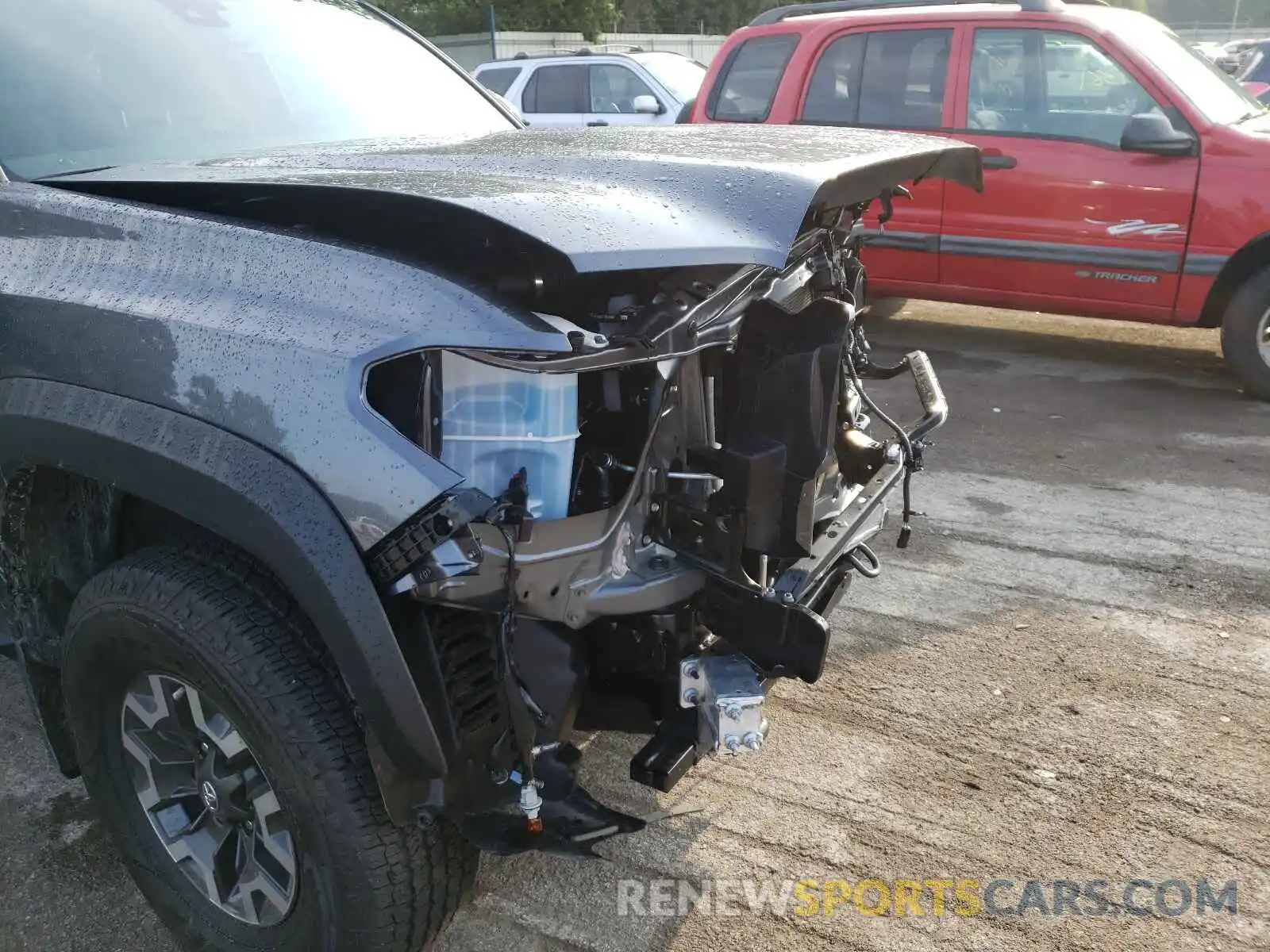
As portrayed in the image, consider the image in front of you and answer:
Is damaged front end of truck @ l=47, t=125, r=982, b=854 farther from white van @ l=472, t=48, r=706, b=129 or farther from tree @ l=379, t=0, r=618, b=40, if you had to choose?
tree @ l=379, t=0, r=618, b=40

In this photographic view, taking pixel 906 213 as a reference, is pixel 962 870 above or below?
below

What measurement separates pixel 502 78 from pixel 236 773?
11368 millimetres

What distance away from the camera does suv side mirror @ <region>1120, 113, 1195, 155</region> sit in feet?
18.9

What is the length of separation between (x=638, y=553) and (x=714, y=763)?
1.17 m

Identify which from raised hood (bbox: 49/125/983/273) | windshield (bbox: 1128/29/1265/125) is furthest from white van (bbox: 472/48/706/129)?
raised hood (bbox: 49/125/983/273)

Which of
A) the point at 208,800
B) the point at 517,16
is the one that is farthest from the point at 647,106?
the point at 517,16

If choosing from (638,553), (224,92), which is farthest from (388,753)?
(224,92)

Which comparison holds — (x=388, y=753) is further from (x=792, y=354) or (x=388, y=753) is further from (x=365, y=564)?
(x=792, y=354)

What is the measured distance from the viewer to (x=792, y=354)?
2076 millimetres

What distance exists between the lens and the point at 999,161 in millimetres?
6285

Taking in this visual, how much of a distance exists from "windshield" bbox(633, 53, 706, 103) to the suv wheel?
392 inches

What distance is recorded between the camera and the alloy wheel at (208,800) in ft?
6.81

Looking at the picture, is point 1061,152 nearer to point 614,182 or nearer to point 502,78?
point 614,182

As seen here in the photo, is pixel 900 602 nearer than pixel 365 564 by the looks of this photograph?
No
